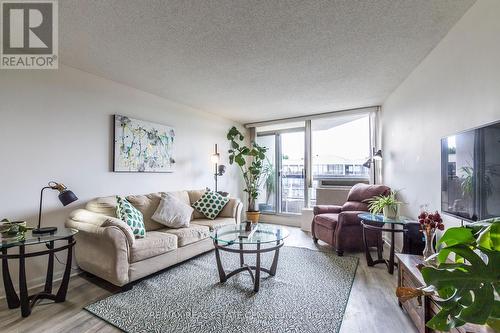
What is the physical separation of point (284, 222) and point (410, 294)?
4.67 meters

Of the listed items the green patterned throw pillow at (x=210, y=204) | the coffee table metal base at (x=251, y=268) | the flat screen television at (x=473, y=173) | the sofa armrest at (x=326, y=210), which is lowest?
the coffee table metal base at (x=251, y=268)

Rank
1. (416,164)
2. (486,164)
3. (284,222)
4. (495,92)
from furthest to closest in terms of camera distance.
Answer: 1. (284,222)
2. (416,164)
3. (495,92)
4. (486,164)

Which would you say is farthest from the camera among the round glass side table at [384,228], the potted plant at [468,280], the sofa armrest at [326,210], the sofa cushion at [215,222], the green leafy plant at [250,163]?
the green leafy plant at [250,163]

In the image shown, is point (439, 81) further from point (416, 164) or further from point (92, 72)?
point (92, 72)

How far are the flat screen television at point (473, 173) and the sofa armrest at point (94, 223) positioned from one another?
8.83ft

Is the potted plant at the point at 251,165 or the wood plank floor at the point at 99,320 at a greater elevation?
the potted plant at the point at 251,165

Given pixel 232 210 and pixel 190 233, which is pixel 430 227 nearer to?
pixel 190 233

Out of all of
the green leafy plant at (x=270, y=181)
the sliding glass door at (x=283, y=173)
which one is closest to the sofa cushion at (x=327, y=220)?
the sliding glass door at (x=283, y=173)

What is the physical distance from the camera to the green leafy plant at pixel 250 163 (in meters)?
5.01

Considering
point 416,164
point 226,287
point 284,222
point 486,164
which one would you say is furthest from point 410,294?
point 284,222

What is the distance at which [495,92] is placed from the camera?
153 cm

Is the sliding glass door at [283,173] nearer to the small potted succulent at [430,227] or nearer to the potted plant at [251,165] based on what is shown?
the potted plant at [251,165]

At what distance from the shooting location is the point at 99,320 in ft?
5.95

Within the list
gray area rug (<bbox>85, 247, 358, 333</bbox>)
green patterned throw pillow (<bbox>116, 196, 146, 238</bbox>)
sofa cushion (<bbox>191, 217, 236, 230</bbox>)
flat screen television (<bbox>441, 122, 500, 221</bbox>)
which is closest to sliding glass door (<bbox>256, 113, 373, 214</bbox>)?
sofa cushion (<bbox>191, 217, 236, 230</bbox>)
